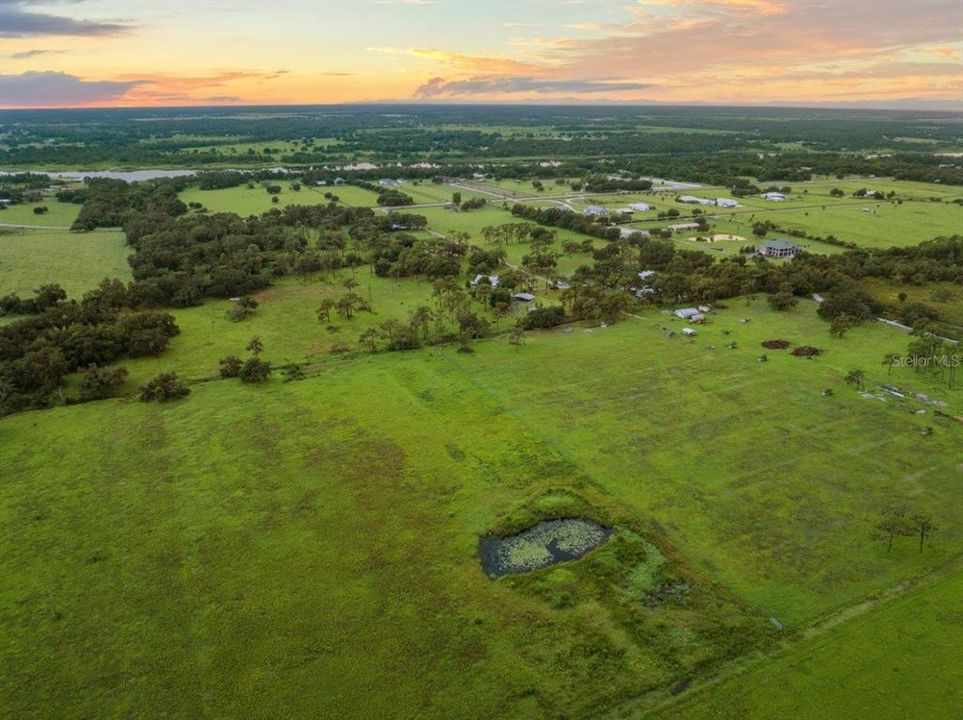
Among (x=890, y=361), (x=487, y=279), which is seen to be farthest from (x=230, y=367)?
(x=890, y=361)

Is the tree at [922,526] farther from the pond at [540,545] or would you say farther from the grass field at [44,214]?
the grass field at [44,214]

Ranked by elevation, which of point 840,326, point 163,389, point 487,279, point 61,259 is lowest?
point 163,389

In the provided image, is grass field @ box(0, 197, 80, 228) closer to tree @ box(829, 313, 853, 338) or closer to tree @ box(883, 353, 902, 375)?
tree @ box(829, 313, 853, 338)

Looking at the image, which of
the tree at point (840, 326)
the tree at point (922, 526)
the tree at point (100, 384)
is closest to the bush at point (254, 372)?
the tree at point (100, 384)

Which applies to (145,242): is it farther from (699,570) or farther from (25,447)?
(699,570)

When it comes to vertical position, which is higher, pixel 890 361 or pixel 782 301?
pixel 782 301

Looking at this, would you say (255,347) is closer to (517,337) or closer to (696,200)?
(517,337)
